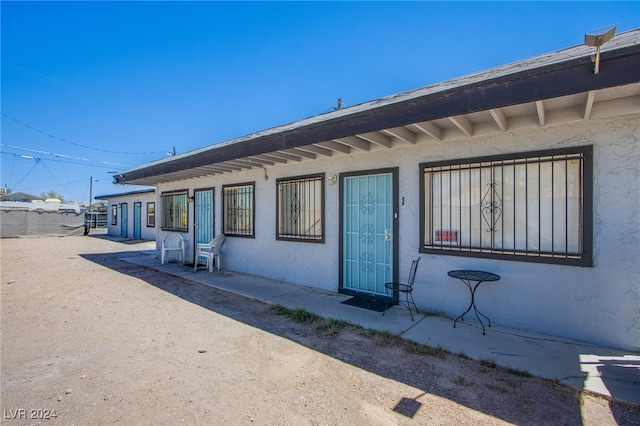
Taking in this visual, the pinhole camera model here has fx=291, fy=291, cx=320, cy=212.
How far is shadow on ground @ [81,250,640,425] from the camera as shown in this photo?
2180 millimetres

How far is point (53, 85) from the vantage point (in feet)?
52.7

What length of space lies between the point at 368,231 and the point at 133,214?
61.8 ft

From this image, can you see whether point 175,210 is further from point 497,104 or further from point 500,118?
point 497,104

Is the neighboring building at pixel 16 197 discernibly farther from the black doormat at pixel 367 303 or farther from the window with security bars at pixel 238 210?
the black doormat at pixel 367 303

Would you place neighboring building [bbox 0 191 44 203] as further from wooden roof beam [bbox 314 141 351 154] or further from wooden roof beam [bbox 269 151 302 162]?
wooden roof beam [bbox 314 141 351 154]

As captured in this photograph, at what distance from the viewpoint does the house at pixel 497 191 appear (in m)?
3.06

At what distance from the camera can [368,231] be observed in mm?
5242

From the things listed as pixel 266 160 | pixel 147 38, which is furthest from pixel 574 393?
pixel 147 38

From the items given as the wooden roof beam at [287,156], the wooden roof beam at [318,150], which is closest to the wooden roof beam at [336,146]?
the wooden roof beam at [318,150]

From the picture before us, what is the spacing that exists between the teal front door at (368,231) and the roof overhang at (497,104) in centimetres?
62

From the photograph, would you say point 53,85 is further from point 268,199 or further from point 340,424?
point 340,424

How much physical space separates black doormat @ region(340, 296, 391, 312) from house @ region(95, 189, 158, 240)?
13.8 m

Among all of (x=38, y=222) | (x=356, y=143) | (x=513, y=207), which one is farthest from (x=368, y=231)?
(x=38, y=222)

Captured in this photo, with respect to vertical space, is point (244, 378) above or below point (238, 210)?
below
